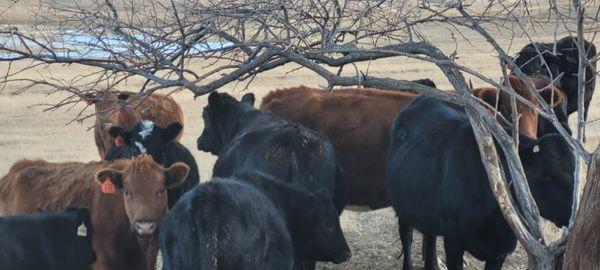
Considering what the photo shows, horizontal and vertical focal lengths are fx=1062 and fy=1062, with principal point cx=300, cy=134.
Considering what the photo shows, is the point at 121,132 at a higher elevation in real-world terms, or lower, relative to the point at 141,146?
higher

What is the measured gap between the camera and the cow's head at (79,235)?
8008mm

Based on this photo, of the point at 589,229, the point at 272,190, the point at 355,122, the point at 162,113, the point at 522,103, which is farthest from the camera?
the point at 162,113

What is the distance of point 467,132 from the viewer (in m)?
7.87

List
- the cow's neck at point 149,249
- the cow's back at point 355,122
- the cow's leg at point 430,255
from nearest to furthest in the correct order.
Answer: the cow's neck at point 149,249
the cow's leg at point 430,255
the cow's back at point 355,122

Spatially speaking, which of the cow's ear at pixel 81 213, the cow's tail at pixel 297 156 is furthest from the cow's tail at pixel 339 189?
the cow's ear at pixel 81 213

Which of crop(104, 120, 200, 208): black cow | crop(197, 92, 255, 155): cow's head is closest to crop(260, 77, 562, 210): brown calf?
crop(197, 92, 255, 155): cow's head

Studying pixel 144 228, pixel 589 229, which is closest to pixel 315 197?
pixel 144 228

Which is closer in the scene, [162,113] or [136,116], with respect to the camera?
[136,116]

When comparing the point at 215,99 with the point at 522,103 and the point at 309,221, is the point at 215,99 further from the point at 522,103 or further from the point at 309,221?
the point at 309,221

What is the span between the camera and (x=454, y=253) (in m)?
7.94

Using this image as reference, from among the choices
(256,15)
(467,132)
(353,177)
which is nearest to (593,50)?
(353,177)

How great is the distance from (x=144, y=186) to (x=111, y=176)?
29 cm

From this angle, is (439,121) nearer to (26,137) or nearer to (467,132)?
(467,132)

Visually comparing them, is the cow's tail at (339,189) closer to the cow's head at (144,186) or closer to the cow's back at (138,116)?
the cow's head at (144,186)
